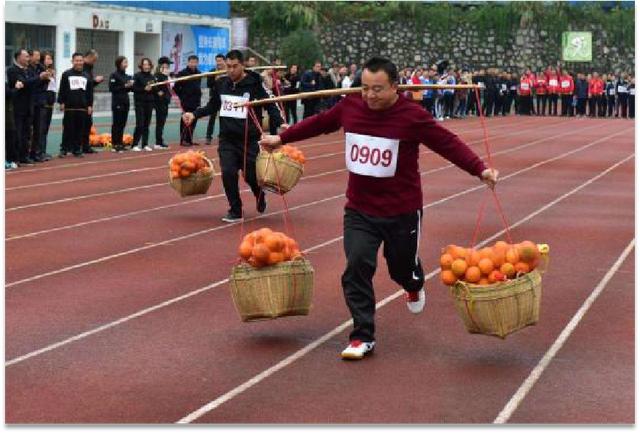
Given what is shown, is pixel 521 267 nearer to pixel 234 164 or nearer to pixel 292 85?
pixel 234 164

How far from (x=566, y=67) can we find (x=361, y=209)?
5540 centimetres

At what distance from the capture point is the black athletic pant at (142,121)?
87.9ft

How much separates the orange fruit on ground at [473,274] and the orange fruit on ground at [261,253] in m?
1.31

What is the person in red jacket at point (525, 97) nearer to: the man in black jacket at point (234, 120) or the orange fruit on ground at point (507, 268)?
the man in black jacket at point (234, 120)

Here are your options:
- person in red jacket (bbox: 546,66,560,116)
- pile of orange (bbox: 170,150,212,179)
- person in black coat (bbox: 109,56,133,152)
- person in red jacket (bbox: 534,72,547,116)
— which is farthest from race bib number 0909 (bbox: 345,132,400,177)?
person in red jacket (bbox: 546,66,560,116)

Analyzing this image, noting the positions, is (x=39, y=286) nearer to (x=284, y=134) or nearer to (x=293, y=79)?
(x=284, y=134)

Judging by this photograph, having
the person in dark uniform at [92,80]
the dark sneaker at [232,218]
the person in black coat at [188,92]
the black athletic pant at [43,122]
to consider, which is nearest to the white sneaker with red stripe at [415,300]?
the dark sneaker at [232,218]

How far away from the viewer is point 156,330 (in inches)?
368

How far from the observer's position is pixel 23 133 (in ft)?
72.5

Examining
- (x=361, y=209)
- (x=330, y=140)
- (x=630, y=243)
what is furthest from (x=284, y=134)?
(x=330, y=140)

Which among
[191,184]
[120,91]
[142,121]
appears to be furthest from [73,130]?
[191,184]

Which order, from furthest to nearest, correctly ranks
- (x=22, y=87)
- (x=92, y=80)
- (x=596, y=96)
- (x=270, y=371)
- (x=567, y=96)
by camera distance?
1. (x=567, y=96)
2. (x=596, y=96)
3. (x=92, y=80)
4. (x=22, y=87)
5. (x=270, y=371)

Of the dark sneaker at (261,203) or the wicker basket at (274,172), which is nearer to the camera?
→ the wicker basket at (274,172)

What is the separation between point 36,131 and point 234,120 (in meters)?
8.51
